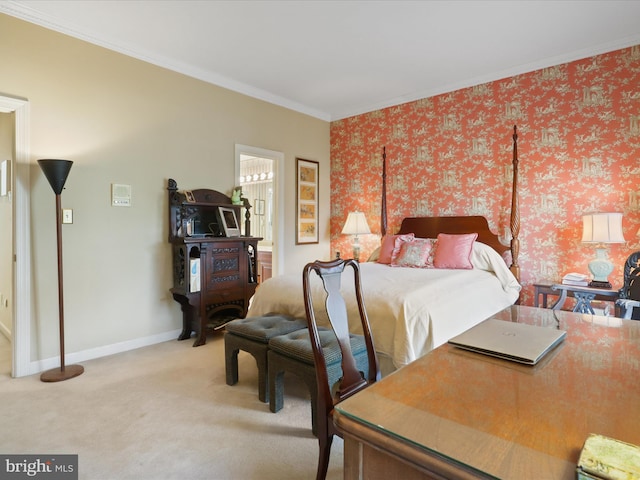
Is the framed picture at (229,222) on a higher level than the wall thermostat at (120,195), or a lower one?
lower

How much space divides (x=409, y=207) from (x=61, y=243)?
376 cm

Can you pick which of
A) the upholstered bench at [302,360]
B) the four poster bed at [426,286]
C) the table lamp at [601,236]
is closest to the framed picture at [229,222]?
the four poster bed at [426,286]

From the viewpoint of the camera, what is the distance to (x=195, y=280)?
355cm

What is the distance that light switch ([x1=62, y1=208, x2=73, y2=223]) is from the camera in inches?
120

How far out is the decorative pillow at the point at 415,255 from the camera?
3812mm

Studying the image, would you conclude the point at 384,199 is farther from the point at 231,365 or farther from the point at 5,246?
the point at 5,246

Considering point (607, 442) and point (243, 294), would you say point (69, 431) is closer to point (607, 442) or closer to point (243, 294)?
point (243, 294)

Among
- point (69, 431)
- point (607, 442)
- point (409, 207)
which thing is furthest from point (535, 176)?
point (69, 431)

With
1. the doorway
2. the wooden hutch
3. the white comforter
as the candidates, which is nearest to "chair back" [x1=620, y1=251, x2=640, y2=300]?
the white comforter

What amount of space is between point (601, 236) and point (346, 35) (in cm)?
281

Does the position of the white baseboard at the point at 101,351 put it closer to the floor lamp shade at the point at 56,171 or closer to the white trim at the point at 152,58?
the floor lamp shade at the point at 56,171

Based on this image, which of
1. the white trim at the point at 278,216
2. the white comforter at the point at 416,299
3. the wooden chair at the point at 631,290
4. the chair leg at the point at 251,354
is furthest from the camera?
the white trim at the point at 278,216

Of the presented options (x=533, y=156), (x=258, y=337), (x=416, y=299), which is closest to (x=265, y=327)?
(x=258, y=337)

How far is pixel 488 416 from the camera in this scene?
747 mm
